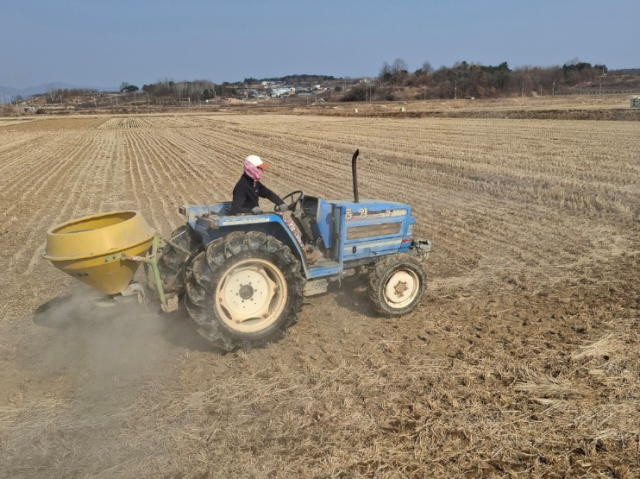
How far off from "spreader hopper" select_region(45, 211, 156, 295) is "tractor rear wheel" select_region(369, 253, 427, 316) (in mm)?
2383

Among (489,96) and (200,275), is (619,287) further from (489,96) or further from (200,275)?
(489,96)

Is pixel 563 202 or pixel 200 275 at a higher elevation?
pixel 200 275

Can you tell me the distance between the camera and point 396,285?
5.46 metres

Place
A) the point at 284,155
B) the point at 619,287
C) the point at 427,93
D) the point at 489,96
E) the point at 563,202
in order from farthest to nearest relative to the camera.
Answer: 1. the point at 427,93
2. the point at 489,96
3. the point at 284,155
4. the point at 563,202
5. the point at 619,287

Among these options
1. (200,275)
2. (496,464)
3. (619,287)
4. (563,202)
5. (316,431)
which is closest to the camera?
(496,464)

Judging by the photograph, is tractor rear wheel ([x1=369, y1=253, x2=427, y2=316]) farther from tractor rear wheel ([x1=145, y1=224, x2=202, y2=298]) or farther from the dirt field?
tractor rear wheel ([x1=145, y1=224, x2=202, y2=298])

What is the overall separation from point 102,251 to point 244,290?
1300mm

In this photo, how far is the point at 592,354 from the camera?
14.9 ft

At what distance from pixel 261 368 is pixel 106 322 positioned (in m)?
2.08

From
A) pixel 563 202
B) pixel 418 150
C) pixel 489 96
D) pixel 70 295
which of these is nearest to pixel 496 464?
pixel 70 295

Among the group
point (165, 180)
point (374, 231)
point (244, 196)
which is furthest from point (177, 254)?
point (165, 180)

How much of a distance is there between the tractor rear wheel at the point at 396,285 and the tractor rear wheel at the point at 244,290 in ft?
3.14

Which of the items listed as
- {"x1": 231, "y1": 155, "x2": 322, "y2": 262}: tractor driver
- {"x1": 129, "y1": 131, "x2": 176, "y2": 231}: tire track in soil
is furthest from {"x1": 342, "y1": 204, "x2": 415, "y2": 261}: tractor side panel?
{"x1": 129, "y1": 131, "x2": 176, "y2": 231}: tire track in soil

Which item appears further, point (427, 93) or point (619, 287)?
point (427, 93)
